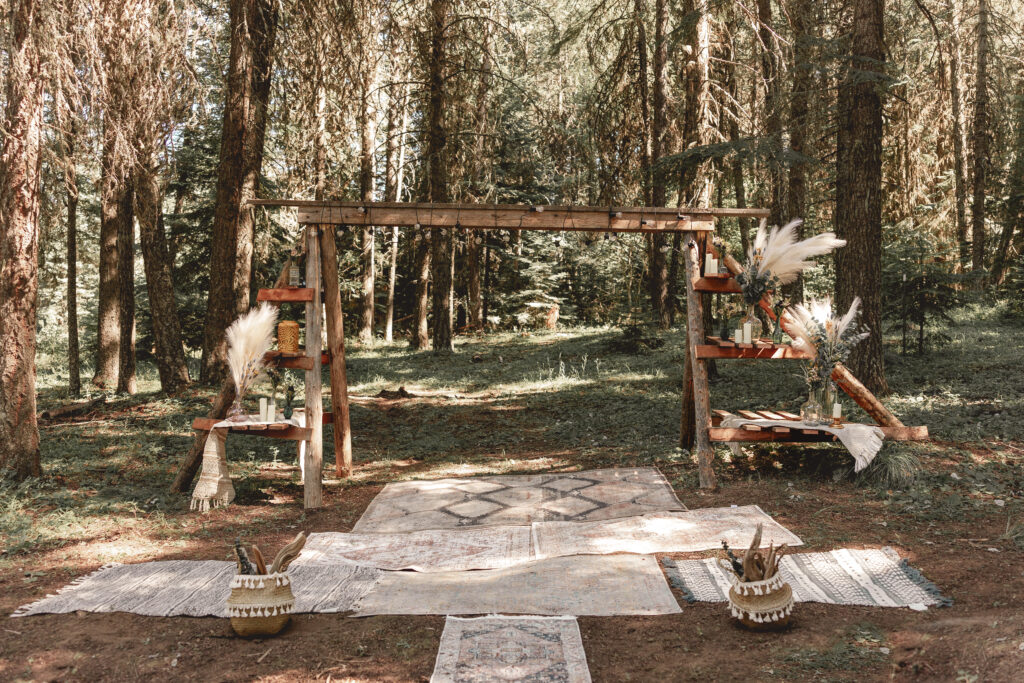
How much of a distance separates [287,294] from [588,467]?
12.1 feet

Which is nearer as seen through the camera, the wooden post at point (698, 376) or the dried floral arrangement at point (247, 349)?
the dried floral arrangement at point (247, 349)

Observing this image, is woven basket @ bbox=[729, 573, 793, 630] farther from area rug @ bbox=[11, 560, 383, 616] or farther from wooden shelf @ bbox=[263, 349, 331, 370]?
wooden shelf @ bbox=[263, 349, 331, 370]

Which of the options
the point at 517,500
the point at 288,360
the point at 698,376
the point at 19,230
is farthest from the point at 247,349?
the point at 698,376

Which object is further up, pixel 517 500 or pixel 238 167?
pixel 238 167

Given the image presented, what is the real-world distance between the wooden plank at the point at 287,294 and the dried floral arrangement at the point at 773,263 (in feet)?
13.8

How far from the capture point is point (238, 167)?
10.8 metres

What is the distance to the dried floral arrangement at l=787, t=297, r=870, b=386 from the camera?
6.95 metres

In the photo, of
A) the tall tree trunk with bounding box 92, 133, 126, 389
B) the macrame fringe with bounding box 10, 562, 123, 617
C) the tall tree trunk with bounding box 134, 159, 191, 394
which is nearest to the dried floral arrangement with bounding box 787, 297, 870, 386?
the macrame fringe with bounding box 10, 562, 123, 617

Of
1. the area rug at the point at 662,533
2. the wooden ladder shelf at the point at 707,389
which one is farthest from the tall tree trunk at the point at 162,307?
the wooden ladder shelf at the point at 707,389

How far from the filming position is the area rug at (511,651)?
12.2 feet

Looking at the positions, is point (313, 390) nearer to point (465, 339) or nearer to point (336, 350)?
Result: point (336, 350)

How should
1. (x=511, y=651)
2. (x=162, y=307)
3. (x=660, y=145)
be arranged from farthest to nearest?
1. (x=660, y=145)
2. (x=162, y=307)
3. (x=511, y=651)

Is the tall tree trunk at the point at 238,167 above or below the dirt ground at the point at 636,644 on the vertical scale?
above

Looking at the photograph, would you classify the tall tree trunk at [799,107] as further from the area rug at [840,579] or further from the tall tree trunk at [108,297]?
the tall tree trunk at [108,297]
